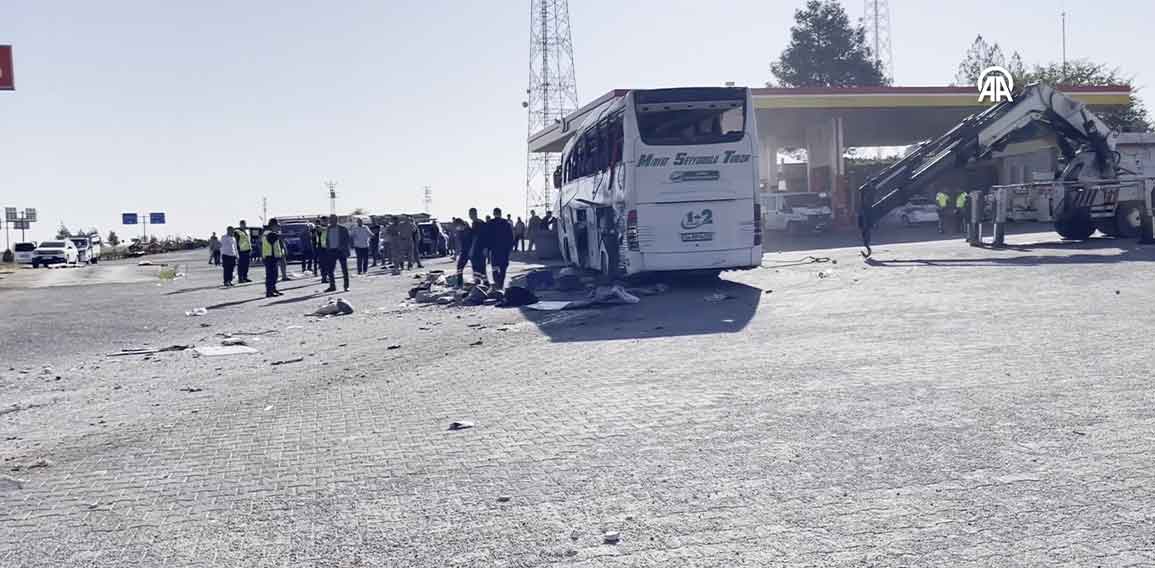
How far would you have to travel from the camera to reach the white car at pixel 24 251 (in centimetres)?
6179

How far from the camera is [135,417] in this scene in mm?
9586

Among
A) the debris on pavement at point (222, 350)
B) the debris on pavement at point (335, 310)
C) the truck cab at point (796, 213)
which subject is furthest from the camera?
the truck cab at point (796, 213)

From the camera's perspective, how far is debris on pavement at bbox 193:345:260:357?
14172 millimetres

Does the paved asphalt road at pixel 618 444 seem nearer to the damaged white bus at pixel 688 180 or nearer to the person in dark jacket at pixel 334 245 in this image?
the damaged white bus at pixel 688 180

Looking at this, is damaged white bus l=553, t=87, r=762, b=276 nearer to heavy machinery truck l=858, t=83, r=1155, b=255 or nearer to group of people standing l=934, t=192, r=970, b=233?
heavy machinery truck l=858, t=83, r=1155, b=255

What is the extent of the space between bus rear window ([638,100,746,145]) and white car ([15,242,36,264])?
51230 millimetres

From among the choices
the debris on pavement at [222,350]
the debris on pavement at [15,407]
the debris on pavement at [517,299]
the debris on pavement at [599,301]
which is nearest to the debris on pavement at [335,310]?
the debris on pavement at [517,299]

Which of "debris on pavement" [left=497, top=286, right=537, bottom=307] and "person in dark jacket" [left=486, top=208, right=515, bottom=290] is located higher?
"person in dark jacket" [left=486, top=208, right=515, bottom=290]

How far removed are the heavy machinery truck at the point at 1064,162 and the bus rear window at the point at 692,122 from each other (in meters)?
9.49

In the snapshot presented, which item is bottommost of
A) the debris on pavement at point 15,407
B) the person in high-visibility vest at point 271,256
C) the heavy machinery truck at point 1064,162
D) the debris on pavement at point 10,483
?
the debris on pavement at point 15,407

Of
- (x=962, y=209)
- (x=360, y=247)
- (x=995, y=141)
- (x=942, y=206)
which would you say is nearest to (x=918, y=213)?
(x=942, y=206)
